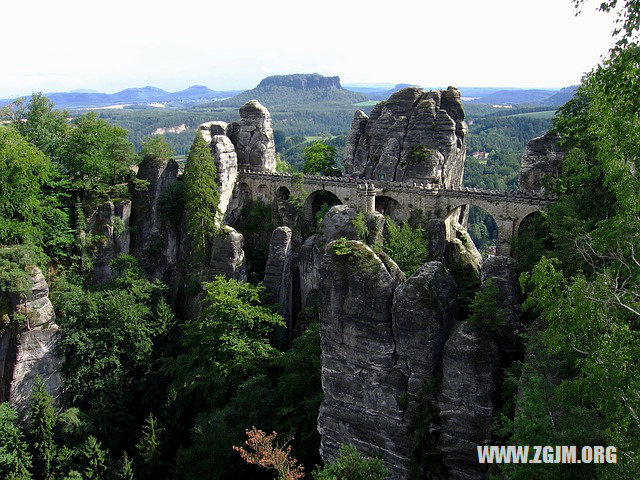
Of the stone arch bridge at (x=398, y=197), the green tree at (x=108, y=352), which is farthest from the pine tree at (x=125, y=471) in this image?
the stone arch bridge at (x=398, y=197)

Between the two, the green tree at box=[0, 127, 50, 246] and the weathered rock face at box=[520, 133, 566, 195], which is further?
the weathered rock face at box=[520, 133, 566, 195]

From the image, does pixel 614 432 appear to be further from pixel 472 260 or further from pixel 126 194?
pixel 126 194

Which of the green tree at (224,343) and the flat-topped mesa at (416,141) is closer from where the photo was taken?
the green tree at (224,343)

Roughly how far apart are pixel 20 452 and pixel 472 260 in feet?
87.5

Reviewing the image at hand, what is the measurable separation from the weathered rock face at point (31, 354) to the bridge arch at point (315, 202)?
719 inches

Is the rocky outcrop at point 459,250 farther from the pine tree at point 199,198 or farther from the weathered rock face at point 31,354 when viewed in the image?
the weathered rock face at point 31,354

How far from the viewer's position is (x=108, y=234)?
36.1m

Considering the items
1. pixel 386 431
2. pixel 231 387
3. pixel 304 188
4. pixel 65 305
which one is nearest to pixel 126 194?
pixel 65 305

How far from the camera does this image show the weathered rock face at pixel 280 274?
33344mm

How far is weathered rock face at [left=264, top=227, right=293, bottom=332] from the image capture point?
33344 mm

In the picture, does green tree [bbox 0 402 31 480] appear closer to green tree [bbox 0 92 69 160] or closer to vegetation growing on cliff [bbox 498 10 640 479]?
green tree [bbox 0 92 69 160]

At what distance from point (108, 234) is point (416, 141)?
872 inches

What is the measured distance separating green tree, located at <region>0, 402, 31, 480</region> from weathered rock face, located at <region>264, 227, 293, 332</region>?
14.9 m

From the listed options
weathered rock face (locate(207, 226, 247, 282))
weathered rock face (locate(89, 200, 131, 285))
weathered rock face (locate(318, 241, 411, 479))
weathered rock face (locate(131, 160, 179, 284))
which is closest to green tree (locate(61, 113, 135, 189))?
weathered rock face (locate(131, 160, 179, 284))
